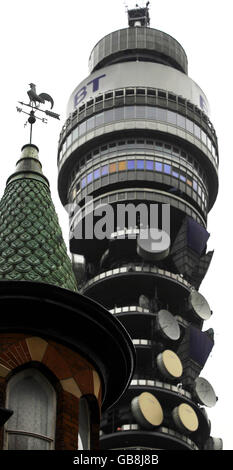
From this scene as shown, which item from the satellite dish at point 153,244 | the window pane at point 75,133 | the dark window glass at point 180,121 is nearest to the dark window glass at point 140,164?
the dark window glass at point 180,121

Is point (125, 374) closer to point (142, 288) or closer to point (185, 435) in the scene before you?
point (185, 435)

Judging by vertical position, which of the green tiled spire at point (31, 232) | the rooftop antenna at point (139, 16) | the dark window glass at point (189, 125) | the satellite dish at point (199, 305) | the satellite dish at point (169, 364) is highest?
the rooftop antenna at point (139, 16)

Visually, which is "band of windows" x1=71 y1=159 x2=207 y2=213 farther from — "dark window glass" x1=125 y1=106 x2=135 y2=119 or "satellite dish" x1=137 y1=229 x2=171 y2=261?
"satellite dish" x1=137 y1=229 x2=171 y2=261

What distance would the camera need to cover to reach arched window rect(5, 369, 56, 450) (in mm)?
16625

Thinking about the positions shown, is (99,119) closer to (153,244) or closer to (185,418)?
(153,244)

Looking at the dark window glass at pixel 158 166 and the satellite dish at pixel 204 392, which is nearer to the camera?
the satellite dish at pixel 204 392

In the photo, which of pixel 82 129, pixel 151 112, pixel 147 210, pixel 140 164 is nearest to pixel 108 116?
pixel 82 129

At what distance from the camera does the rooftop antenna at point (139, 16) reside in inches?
6068

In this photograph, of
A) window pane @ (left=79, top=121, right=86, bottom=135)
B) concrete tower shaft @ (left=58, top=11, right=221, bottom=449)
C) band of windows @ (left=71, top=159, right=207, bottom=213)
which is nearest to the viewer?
concrete tower shaft @ (left=58, top=11, right=221, bottom=449)

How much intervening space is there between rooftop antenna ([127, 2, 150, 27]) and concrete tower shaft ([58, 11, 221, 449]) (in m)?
13.3

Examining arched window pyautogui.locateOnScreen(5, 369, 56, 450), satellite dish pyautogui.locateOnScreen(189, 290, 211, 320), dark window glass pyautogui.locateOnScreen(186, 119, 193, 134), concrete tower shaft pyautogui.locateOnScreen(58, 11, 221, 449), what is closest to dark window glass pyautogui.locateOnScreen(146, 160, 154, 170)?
concrete tower shaft pyautogui.locateOnScreen(58, 11, 221, 449)

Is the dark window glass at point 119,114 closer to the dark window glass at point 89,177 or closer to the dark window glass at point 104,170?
the dark window glass at point 104,170

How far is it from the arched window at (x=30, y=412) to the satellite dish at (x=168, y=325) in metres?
96.1

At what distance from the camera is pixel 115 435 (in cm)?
10706
